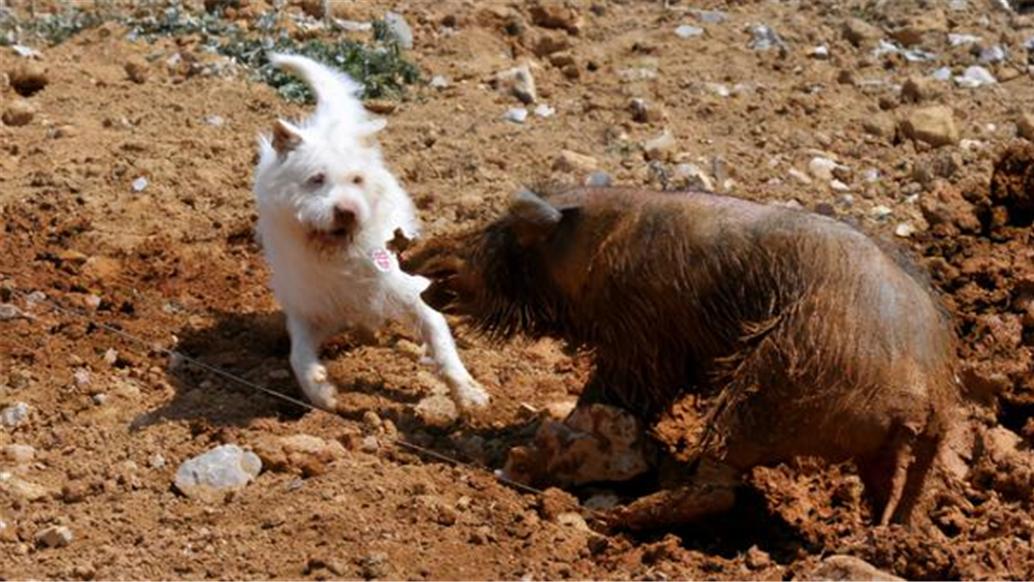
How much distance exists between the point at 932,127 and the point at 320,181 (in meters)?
3.94

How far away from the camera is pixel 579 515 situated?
268 inches

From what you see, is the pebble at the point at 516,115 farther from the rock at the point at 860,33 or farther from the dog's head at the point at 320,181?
the rock at the point at 860,33

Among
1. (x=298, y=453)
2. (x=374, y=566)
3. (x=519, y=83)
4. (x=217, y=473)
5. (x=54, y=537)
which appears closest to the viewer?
(x=374, y=566)

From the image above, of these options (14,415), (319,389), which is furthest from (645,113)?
(14,415)

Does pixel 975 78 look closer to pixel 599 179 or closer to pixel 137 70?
pixel 599 179

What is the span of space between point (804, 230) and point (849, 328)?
443 millimetres

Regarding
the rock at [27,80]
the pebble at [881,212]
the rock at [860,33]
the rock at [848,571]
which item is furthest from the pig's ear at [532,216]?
the rock at [860,33]

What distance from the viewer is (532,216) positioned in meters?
7.25

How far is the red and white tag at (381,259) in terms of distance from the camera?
834 cm

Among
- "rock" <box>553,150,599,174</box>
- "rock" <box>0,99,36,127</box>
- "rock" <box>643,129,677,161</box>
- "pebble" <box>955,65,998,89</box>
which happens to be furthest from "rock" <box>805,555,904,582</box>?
"rock" <box>0,99,36,127</box>

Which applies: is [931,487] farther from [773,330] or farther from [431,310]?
[431,310]

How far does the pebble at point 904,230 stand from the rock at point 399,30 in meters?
3.51

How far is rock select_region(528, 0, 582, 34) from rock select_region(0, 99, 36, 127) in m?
3.21

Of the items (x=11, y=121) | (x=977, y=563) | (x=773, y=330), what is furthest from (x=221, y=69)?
(x=977, y=563)
